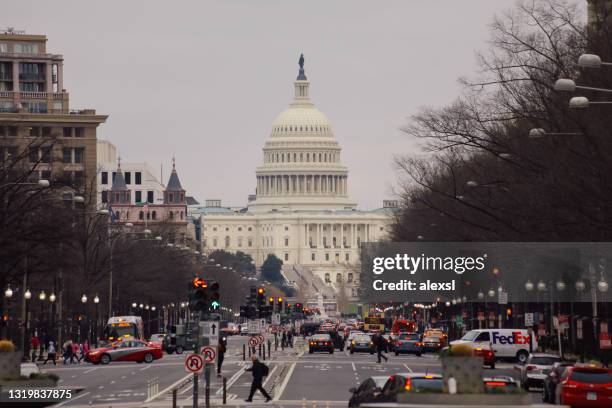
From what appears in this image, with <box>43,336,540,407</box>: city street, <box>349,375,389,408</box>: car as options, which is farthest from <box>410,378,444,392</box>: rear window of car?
<box>43,336,540,407</box>: city street

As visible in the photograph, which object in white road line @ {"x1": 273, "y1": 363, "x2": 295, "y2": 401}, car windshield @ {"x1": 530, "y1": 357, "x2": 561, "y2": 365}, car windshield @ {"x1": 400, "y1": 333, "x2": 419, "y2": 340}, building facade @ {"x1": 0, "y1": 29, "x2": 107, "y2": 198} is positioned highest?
building facade @ {"x1": 0, "y1": 29, "x2": 107, "y2": 198}

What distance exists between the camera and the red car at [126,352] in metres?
94.1

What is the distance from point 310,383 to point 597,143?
16179mm

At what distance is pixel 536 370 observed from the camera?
61844 mm

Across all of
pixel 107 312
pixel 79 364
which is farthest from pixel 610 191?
pixel 107 312

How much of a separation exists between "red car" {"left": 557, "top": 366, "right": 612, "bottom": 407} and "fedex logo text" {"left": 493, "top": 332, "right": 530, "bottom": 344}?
129ft

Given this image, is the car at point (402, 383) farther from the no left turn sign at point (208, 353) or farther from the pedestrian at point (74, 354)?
the pedestrian at point (74, 354)

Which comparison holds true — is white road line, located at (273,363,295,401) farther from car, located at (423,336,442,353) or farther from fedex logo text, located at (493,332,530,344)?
car, located at (423,336,442,353)

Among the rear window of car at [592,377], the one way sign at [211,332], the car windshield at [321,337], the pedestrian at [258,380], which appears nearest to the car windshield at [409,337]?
the car windshield at [321,337]

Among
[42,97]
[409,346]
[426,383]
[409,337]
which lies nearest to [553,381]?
[426,383]

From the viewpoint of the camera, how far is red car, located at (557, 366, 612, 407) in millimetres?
48219

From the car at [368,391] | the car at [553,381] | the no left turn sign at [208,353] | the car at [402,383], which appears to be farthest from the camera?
the car at [553,381]

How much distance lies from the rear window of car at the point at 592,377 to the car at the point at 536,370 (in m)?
10.7

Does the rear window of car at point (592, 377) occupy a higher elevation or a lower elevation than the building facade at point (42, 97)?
lower
